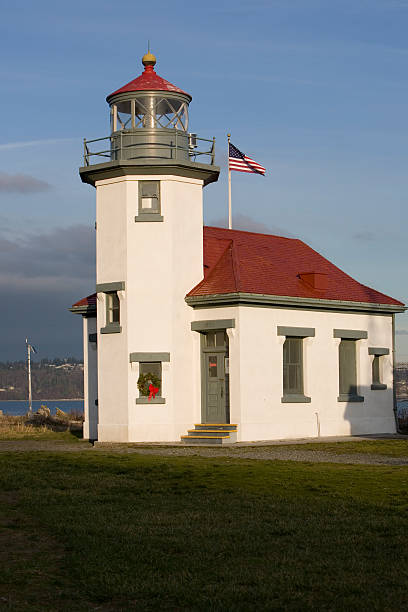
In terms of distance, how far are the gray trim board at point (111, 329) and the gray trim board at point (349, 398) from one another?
7.44 metres

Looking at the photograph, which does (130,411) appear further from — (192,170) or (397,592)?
(397,592)

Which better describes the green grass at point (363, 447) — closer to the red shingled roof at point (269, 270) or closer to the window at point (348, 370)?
the window at point (348, 370)

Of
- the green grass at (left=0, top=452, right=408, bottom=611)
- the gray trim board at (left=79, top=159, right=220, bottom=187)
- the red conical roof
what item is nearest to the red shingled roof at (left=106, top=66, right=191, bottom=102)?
the red conical roof

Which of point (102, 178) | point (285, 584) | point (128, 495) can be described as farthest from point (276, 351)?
point (285, 584)

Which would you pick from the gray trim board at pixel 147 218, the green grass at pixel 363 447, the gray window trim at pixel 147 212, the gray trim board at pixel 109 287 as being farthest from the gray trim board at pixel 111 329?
the green grass at pixel 363 447

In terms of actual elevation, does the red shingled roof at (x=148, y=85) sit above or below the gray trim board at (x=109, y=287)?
above

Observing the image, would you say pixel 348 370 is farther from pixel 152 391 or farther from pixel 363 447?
pixel 152 391

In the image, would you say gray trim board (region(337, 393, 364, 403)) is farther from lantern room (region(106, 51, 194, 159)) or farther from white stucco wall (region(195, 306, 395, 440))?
lantern room (region(106, 51, 194, 159))

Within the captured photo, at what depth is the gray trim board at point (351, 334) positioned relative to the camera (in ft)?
91.9

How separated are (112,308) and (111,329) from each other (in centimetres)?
72

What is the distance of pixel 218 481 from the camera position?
47.9 ft

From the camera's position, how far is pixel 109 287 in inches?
1009

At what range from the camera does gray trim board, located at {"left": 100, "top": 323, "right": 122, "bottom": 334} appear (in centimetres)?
2531

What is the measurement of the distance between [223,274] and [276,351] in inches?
108
